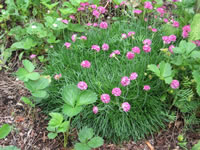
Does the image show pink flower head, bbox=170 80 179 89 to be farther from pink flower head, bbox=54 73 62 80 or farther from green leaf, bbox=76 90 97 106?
pink flower head, bbox=54 73 62 80

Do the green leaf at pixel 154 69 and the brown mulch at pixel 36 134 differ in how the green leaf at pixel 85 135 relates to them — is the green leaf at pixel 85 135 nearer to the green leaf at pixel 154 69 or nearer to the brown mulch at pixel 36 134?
the brown mulch at pixel 36 134

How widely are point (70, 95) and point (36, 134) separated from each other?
1.61 ft

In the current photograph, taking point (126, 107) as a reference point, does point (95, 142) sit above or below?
below

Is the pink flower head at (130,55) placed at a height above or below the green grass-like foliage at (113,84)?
above

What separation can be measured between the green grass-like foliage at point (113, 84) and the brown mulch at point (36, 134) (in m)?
0.07

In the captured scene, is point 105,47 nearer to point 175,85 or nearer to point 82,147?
point 175,85

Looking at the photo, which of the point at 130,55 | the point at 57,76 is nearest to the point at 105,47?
the point at 130,55

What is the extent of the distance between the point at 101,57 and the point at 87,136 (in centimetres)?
85

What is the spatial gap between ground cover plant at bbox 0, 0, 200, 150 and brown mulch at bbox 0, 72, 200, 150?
2.2 inches

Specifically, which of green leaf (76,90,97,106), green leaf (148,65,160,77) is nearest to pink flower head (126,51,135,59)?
green leaf (148,65,160,77)

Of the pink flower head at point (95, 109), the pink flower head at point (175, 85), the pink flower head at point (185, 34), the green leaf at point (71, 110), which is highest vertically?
the pink flower head at point (185, 34)

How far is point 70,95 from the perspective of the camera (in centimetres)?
173

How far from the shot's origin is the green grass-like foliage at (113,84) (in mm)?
1906

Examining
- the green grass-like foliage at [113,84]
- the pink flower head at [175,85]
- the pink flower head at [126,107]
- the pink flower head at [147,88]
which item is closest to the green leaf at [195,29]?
the green grass-like foliage at [113,84]
